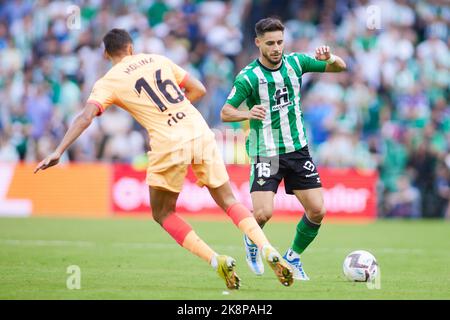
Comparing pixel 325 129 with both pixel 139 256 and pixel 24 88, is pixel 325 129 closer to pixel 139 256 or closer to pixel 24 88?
pixel 24 88

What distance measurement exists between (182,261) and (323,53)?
3572 mm

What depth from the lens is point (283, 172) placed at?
32.6 feet

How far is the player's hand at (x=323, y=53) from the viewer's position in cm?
949

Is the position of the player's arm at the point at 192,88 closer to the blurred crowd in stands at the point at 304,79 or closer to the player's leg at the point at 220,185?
the player's leg at the point at 220,185

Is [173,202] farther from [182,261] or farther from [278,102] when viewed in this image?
[182,261]

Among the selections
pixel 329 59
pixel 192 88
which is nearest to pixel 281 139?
pixel 329 59

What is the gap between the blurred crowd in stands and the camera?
20734 millimetres

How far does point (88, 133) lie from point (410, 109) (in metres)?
7.70

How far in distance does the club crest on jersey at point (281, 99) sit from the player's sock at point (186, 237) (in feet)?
6.21

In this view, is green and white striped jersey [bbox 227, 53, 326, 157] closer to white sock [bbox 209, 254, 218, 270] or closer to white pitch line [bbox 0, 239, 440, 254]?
white sock [bbox 209, 254, 218, 270]

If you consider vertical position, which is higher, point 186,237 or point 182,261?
point 186,237
